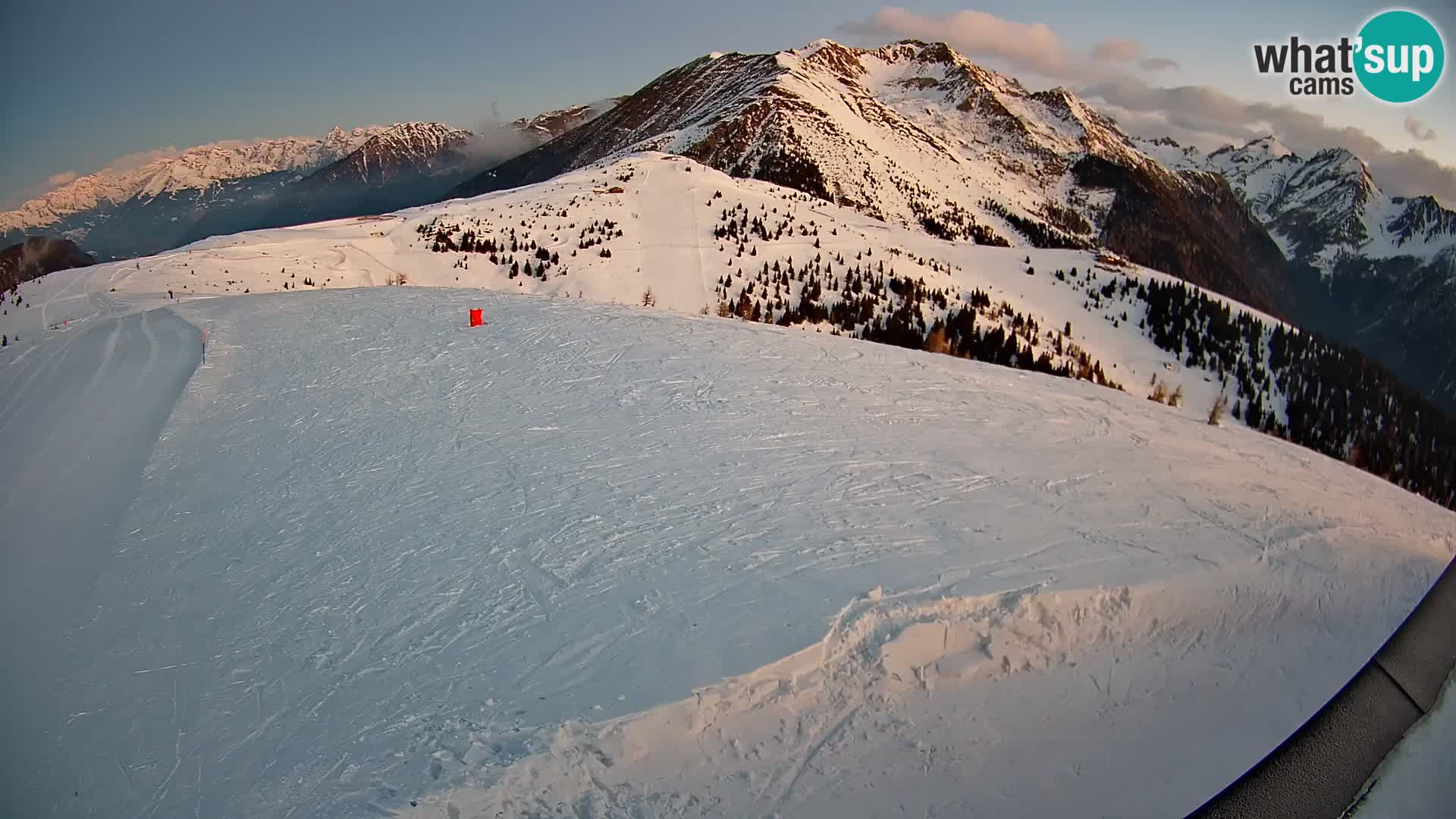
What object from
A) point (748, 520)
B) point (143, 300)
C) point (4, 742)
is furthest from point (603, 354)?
point (143, 300)

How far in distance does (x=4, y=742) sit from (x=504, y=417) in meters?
4.63

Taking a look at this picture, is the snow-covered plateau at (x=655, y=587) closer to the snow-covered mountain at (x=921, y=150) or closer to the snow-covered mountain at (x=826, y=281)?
the snow-covered mountain at (x=826, y=281)

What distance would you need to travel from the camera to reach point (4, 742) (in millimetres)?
3826

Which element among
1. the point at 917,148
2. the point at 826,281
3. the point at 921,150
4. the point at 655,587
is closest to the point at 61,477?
the point at 655,587

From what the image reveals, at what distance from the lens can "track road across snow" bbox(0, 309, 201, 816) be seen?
4.30 meters

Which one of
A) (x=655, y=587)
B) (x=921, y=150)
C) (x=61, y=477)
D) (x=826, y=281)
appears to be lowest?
(x=655, y=587)

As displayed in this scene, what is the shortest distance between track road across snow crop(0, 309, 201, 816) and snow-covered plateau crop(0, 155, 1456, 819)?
44 millimetres

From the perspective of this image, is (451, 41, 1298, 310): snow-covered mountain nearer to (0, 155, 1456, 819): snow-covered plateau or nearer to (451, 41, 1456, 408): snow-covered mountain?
(451, 41, 1456, 408): snow-covered mountain

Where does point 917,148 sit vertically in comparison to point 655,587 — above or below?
above

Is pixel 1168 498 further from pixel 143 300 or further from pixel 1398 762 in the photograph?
pixel 143 300

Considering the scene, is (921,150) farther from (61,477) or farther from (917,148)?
(61,477)

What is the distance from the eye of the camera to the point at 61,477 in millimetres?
7027

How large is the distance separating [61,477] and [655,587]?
272 inches

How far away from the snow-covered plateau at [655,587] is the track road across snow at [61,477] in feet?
0.14
